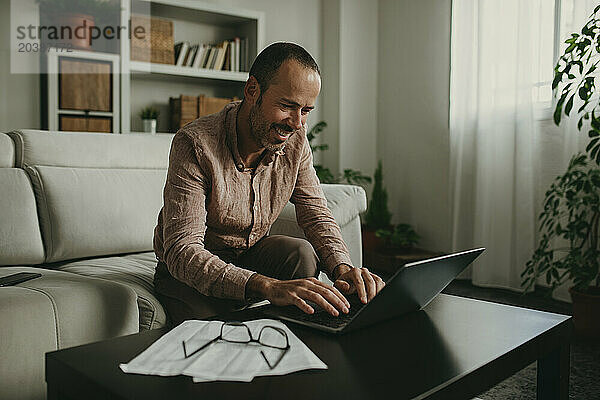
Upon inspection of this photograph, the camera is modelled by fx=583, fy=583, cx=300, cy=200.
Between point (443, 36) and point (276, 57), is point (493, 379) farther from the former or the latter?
point (443, 36)

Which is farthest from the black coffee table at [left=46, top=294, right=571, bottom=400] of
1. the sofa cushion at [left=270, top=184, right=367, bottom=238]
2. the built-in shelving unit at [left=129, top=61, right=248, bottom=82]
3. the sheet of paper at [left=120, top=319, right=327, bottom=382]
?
the built-in shelving unit at [left=129, top=61, right=248, bottom=82]

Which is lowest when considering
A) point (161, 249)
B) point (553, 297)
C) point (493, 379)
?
point (553, 297)

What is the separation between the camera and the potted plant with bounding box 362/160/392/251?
4.16 metres

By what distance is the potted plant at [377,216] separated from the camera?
4160mm

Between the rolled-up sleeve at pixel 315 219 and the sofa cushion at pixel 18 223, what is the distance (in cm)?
87

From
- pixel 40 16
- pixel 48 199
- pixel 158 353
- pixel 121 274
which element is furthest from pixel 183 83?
pixel 158 353

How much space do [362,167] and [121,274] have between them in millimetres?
3044

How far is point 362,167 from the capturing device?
14.9 feet

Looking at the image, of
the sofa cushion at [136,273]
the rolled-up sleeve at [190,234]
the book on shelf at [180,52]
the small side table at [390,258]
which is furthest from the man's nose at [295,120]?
the book on shelf at [180,52]

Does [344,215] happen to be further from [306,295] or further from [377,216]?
[377,216]

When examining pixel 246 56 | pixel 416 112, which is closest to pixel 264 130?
pixel 246 56

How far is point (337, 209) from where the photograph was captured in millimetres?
2213

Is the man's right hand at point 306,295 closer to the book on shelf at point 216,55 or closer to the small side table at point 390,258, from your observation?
the small side table at point 390,258

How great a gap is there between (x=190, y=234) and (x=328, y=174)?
2.80m
